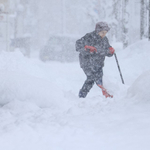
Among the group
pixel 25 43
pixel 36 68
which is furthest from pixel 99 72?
pixel 25 43

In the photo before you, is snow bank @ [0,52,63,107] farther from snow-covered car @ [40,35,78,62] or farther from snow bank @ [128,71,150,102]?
snow-covered car @ [40,35,78,62]

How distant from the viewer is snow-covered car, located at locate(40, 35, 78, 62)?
46.3 ft

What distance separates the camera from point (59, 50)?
14.2 meters

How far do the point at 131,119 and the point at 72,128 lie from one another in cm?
59

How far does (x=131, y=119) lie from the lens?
288cm

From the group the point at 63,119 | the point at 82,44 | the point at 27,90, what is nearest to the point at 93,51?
the point at 82,44

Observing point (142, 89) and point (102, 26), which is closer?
point (142, 89)

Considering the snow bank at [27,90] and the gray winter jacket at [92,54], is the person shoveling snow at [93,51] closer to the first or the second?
the gray winter jacket at [92,54]

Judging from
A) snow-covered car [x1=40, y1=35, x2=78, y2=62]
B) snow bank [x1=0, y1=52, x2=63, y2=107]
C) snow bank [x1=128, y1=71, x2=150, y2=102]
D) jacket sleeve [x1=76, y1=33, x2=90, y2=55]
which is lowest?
snow-covered car [x1=40, y1=35, x2=78, y2=62]

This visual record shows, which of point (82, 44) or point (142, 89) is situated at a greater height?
point (82, 44)

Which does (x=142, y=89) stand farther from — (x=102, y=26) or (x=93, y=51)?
(x=102, y=26)

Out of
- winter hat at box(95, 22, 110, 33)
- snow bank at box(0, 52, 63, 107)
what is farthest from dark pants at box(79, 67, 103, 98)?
snow bank at box(0, 52, 63, 107)

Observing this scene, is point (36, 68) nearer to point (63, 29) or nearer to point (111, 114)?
point (111, 114)

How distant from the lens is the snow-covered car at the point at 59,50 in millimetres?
14117
